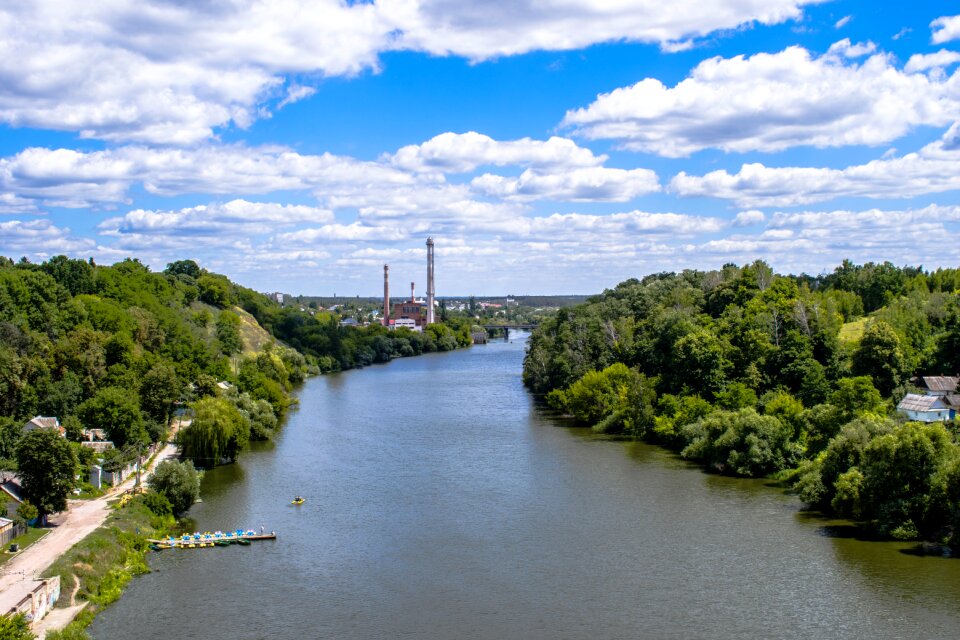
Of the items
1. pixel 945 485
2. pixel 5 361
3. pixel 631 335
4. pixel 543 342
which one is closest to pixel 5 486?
pixel 5 361

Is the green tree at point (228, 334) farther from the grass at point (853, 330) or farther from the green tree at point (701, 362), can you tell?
the grass at point (853, 330)

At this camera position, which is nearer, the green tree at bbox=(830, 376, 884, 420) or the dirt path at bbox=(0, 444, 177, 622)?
the dirt path at bbox=(0, 444, 177, 622)

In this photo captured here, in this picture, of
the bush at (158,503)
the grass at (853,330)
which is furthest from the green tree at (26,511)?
the grass at (853,330)

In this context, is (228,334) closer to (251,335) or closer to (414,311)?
(251,335)

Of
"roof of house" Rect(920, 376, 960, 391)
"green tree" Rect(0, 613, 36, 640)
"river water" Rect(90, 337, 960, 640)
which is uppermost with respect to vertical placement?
"roof of house" Rect(920, 376, 960, 391)

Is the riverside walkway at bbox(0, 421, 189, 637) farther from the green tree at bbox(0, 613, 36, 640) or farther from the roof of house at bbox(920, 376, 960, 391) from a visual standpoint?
the roof of house at bbox(920, 376, 960, 391)

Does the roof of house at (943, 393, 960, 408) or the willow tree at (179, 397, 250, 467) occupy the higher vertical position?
the roof of house at (943, 393, 960, 408)

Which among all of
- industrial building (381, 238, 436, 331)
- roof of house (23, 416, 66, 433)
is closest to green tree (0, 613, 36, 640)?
roof of house (23, 416, 66, 433)
